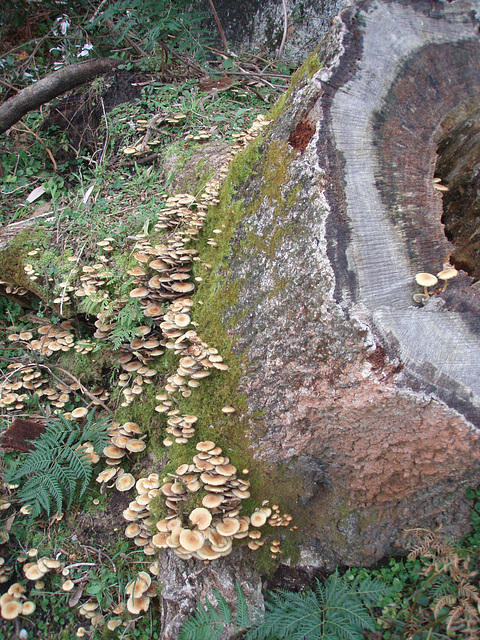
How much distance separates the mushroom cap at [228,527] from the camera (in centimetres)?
266

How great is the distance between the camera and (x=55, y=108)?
21.5 feet

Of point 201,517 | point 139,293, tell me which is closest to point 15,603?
point 201,517

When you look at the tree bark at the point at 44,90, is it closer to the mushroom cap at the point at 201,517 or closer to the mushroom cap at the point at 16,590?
the mushroom cap at the point at 16,590

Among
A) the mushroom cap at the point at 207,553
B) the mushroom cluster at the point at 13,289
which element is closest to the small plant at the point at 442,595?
the mushroom cap at the point at 207,553

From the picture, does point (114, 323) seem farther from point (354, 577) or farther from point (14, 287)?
point (354, 577)

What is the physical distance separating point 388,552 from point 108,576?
2.33 m

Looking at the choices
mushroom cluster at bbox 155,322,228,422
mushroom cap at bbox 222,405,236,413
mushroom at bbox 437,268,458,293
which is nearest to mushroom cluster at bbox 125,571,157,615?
mushroom cluster at bbox 155,322,228,422

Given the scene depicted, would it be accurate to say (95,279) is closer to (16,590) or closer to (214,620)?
(16,590)

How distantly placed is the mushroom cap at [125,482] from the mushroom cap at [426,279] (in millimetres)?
2805

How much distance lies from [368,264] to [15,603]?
3.73 meters

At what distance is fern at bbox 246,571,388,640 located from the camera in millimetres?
2592

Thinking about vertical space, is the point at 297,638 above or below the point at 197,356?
below

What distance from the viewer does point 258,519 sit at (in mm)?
2863

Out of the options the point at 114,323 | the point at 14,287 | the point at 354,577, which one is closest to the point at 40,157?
the point at 14,287
